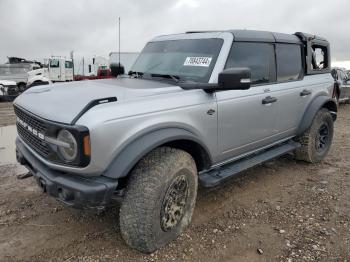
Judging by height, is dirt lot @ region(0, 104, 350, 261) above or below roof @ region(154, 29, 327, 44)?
below

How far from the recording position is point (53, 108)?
2.88m

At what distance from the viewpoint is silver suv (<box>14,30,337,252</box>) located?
8.75ft

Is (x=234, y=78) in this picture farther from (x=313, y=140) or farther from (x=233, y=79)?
(x=313, y=140)

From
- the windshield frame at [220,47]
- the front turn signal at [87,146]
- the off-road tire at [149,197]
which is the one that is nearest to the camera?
the front turn signal at [87,146]

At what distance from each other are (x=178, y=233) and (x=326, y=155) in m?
3.84

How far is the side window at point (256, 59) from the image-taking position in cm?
390

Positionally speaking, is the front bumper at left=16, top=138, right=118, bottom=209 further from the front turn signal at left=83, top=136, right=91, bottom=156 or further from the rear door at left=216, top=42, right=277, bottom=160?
the rear door at left=216, top=42, right=277, bottom=160

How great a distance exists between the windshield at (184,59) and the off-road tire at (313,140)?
2.32 metres

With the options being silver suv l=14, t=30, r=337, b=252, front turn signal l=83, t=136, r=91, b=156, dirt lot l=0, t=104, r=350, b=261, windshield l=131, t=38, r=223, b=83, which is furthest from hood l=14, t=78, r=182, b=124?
dirt lot l=0, t=104, r=350, b=261

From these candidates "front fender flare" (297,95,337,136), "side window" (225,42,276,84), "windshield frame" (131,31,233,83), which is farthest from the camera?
"front fender flare" (297,95,337,136)

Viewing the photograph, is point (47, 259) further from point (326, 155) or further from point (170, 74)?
point (326, 155)

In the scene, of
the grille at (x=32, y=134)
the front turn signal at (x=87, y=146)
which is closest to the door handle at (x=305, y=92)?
the front turn signal at (x=87, y=146)

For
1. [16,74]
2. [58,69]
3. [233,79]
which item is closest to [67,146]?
[233,79]

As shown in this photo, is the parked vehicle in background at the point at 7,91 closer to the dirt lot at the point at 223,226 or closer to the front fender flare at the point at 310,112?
the dirt lot at the point at 223,226
